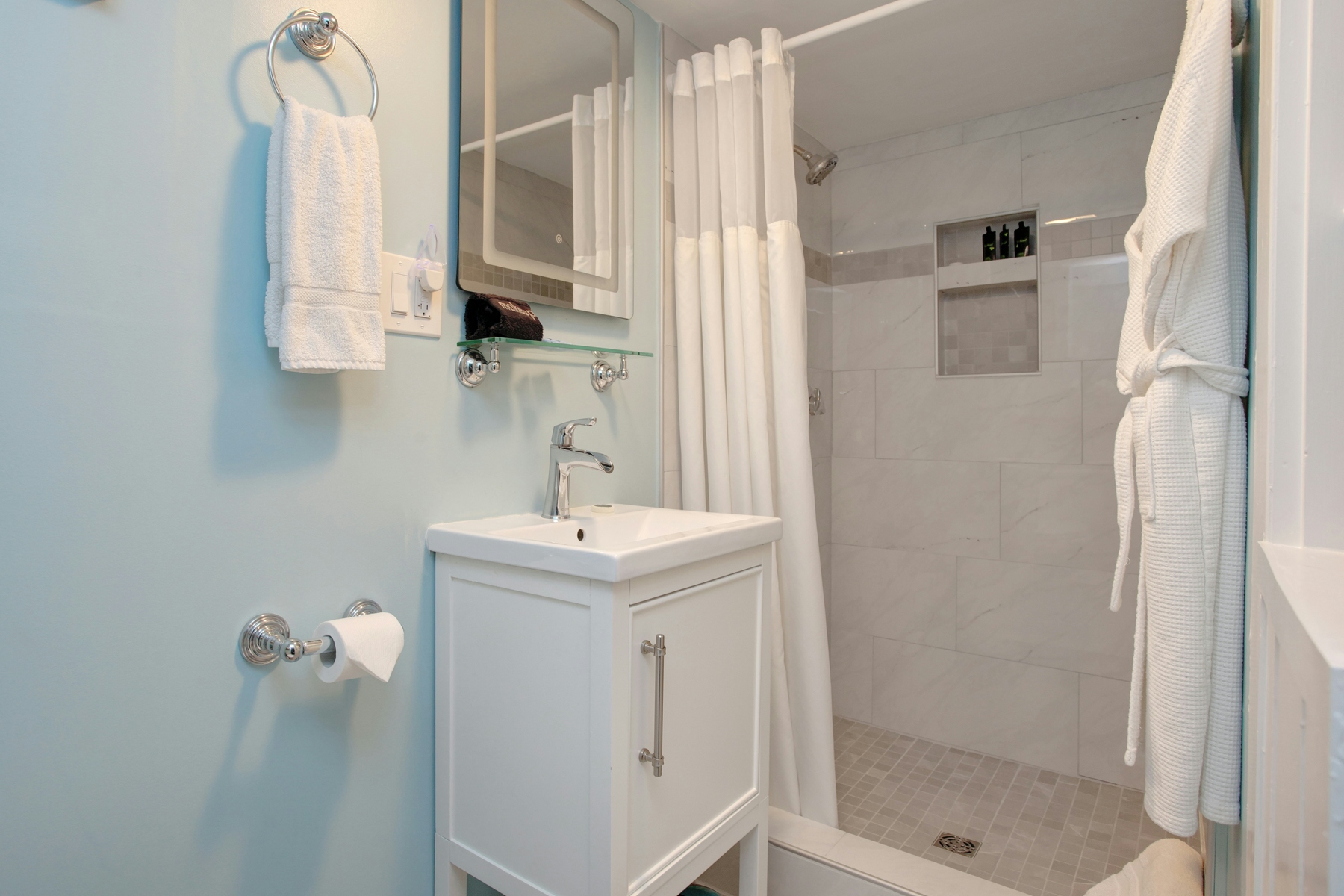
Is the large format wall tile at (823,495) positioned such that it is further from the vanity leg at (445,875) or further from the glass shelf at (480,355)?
the vanity leg at (445,875)

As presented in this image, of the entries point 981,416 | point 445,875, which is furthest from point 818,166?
point 445,875

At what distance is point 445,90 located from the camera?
138 centimetres

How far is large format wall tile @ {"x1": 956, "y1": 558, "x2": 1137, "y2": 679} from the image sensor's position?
7.51 ft

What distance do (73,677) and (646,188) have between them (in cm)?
155

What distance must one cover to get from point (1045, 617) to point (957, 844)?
0.85 meters

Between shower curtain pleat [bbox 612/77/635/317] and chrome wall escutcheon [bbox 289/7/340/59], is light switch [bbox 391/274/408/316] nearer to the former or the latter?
chrome wall escutcheon [bbox 289/7/340/59]

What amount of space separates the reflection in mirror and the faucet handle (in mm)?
282

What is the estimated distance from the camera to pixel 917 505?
2656 mm

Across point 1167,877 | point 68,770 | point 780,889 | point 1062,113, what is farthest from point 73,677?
point 1062,113

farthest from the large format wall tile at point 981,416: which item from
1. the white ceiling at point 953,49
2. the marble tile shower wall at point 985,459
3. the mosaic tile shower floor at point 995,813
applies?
the mosaic tile shower floor at point 995,813

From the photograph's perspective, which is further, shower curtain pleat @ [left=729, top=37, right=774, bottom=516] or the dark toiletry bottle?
the dark toiletry bottle

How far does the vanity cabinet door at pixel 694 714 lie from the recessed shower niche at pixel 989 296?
1.53m

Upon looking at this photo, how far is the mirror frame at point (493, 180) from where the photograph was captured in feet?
4.75

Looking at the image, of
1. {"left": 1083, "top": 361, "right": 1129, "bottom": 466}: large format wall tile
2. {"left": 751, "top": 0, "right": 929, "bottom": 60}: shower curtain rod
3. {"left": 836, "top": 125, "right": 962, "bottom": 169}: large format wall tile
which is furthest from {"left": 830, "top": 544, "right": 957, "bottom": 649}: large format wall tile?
{"left": 751, "top": 0, "right": 929, "bottom": 60}: shower curtain rod
